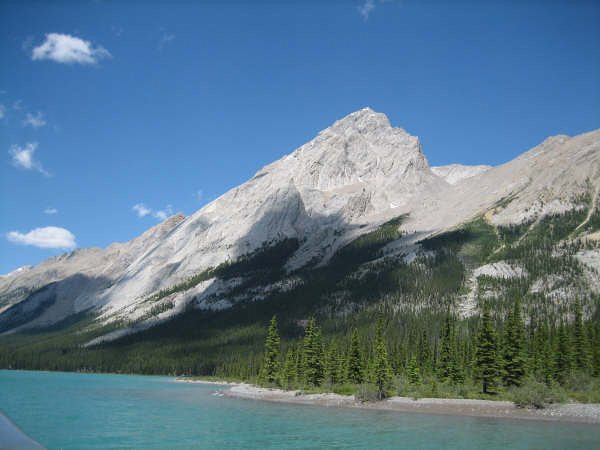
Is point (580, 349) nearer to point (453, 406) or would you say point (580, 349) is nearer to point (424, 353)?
point (453, 406)

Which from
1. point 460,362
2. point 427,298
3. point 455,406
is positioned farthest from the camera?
point 427,298

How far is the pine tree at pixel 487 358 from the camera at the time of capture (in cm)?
7381

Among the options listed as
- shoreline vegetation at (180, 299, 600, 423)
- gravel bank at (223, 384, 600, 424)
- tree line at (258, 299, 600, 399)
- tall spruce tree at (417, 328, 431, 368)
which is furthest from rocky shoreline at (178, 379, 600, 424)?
tall spruce tree at (417, 328, 431, 368)

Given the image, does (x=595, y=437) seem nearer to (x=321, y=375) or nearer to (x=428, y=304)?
(x=321, y=375)

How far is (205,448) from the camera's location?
139 feet

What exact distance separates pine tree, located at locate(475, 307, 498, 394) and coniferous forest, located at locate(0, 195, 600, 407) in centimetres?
16

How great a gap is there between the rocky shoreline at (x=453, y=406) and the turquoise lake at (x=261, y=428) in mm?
3956

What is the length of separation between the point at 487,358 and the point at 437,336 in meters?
55.4

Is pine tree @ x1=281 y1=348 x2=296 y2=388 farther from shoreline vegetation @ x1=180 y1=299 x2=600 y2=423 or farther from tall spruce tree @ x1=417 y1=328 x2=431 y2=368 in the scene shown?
tall spruce tree @ x1=417 y1=328 x2=431 y2=368

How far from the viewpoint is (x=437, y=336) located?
425 ft

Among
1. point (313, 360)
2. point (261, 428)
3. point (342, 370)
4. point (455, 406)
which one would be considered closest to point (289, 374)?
point (313, 360)

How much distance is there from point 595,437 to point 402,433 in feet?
55.7

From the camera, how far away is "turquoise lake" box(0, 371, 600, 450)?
45.0 metres

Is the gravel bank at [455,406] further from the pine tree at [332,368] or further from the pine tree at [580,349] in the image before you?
the pine tree at [580,349]
